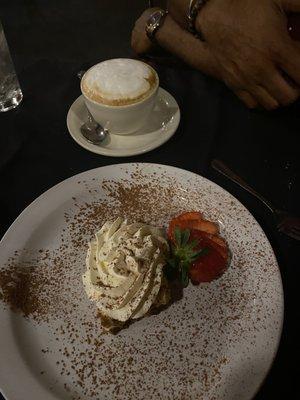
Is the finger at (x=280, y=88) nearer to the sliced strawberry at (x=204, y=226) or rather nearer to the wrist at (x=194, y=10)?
the wrist at (x=194, y=10)

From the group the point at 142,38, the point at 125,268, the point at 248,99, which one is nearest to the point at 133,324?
the point at 125,268

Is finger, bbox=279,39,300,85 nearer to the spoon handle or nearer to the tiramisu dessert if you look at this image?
the spoon handle

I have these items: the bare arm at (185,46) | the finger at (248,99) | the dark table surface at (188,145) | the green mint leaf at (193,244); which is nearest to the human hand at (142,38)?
the bare arm at (185,46)

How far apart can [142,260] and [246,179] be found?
392mm

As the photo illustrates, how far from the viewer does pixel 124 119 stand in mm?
1106

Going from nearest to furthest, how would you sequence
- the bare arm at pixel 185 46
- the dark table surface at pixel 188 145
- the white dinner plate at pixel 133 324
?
the white dinner plate at pixel 133 324
the dark table surface at pixel 188 145
the bare arm at pixel 185 46

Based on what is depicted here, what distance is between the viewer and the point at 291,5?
1.15 m

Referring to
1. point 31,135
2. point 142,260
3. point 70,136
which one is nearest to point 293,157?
point 142,260

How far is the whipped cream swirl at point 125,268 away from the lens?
823 mm

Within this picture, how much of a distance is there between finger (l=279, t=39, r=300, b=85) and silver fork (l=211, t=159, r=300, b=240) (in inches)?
14.8

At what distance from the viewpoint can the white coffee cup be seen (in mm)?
1079

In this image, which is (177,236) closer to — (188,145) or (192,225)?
(192,225)

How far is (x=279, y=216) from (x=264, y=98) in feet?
1.44

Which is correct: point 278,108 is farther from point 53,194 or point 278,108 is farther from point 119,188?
point 53,194
